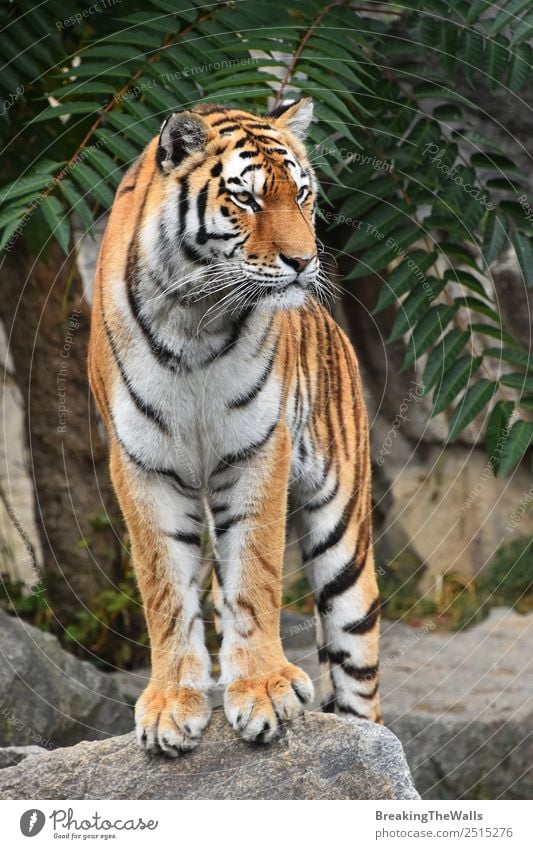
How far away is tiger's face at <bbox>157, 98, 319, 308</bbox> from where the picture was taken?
3795 millimetres

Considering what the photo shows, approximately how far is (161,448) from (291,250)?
861 millimetres

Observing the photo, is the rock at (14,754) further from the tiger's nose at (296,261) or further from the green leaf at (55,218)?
the tiger's nose at (296,261)

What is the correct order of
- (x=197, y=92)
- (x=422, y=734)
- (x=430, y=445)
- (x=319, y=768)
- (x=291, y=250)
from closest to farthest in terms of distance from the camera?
(x=291, y=250) → (x=319, y=768) → (x=197, y=92) → (x=422, y=734) → (x=430, y=445)

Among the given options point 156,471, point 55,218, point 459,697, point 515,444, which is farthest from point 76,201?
point 459,697

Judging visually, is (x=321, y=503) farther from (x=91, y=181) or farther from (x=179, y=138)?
(x=179, y=138)

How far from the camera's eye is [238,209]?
3875mm

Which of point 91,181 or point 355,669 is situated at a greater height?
point 91,181

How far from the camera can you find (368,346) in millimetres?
8828

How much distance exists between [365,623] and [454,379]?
43.6 inches

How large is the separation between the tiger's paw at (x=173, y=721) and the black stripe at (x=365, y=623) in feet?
3.40

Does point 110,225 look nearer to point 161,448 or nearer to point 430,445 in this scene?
point 161,448

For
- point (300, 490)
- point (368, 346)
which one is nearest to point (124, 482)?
point (300, 490)

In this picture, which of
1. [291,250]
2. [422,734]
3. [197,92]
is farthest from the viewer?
[422,734]

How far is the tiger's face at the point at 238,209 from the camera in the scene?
3795 millimetres
